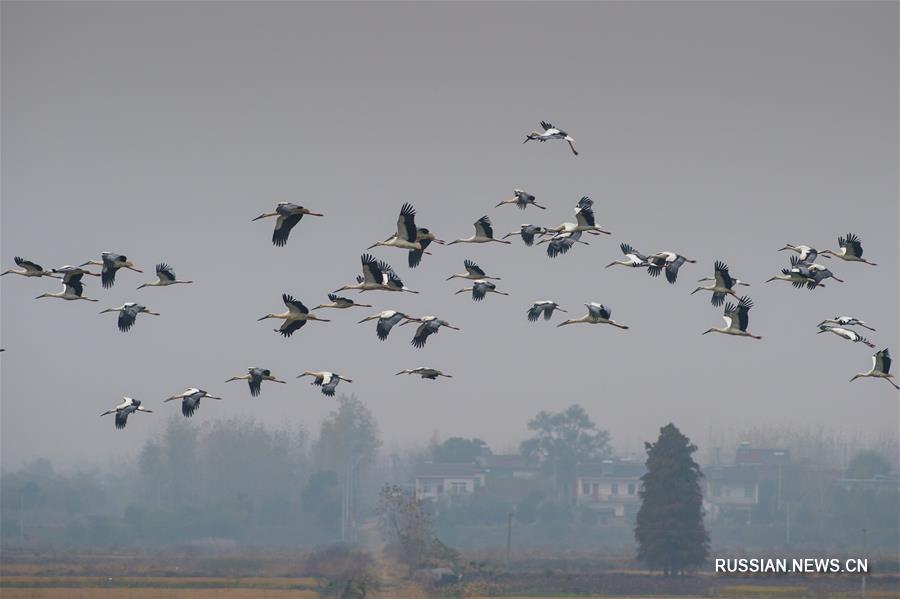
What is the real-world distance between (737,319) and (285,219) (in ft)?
46.9

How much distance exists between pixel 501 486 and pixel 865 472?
122 feet

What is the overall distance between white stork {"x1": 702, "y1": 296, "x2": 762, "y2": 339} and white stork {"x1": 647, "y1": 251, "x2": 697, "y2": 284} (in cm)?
198

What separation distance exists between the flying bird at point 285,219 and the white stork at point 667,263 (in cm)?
1114

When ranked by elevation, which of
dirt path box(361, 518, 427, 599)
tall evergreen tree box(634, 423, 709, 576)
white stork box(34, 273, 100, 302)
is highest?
white stork box(34, 273, 100, 302)

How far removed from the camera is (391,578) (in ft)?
259

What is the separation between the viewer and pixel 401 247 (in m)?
44.2

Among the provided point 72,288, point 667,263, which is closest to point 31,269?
point 72,288

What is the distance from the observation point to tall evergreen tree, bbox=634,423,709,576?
7931cm

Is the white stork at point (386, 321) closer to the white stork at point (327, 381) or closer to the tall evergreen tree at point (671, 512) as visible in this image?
the white stork at point (327, 381)

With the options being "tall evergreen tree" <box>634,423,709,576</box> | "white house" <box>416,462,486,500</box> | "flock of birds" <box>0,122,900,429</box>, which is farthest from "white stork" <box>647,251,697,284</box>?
"white house" <box>416,462,486,500</box>

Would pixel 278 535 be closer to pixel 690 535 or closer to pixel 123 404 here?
pixel 690 535

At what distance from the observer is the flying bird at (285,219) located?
4078cm

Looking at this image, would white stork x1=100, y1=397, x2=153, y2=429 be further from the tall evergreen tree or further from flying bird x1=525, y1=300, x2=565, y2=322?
the tall evergreen tree

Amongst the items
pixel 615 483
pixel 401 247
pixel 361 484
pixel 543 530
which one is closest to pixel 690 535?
pixel 401 247
